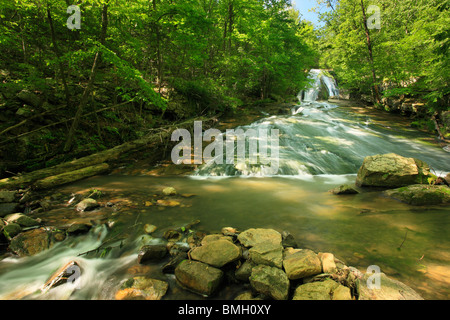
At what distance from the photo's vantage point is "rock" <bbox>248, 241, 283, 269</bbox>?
217 centimetres

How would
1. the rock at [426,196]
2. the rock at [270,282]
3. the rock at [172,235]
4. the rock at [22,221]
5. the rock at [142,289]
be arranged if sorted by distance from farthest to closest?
the rock at [426,196] < the rock at [22,221] < the rock at [172,235] < the rock at [142,289] < the rock at [270,282]

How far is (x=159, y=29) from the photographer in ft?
28.1

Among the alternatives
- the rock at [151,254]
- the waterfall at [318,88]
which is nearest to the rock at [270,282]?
the rock at [151,254]

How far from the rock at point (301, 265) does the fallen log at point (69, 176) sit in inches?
244

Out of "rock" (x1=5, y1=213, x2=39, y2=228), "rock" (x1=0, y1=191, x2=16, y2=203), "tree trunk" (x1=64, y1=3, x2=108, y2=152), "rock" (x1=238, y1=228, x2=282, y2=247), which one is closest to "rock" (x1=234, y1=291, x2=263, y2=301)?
"rock" (x1=238, y1=228, x2=282, y2=247)

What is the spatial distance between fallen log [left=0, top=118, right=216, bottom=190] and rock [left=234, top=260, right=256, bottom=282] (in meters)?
5.78

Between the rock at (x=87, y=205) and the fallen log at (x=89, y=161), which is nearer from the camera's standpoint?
the rock at (x=87, y=205)

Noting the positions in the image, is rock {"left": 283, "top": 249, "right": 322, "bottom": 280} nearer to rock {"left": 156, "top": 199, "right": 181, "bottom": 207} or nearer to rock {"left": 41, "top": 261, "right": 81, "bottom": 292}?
rock {"left": 41, "top": 261, "right": 81, "bottom": 292}

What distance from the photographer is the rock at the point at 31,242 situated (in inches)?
107

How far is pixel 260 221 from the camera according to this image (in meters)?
3.70

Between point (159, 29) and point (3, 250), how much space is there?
29.6ft

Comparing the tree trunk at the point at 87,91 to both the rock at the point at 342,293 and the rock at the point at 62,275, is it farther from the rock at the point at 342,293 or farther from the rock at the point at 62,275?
the rock at the point at 342,293

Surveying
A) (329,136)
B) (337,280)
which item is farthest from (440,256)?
(329,136)

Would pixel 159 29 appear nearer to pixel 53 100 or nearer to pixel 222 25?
pixel 53 100
